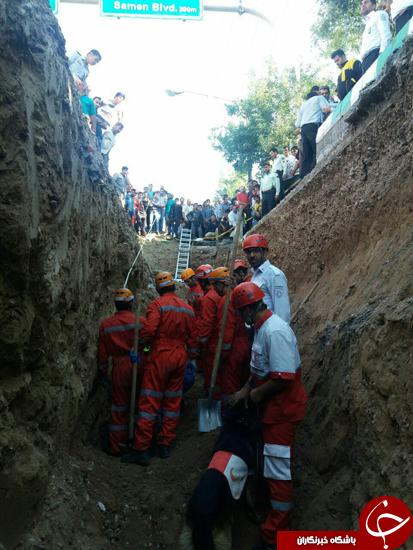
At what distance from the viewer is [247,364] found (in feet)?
18.6

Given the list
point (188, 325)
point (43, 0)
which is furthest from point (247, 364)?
point (43, 0)

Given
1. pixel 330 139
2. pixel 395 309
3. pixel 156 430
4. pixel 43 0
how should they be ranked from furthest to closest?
pixel 330 139, pixel 156 430, pixel 43 0, pixel 395 309

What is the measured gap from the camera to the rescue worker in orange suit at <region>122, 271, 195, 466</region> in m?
5.29

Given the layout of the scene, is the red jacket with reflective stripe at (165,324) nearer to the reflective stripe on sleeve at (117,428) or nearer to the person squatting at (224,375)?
the person squatting at (224,375)

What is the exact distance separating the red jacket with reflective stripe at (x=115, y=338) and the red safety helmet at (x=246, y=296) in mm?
2077

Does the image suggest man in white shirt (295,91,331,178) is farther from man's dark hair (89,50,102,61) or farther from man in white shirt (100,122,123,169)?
man's dark hair (89,50,102,61)

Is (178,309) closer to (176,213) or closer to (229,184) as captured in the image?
(176,213)

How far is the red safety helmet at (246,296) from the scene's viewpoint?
412 cm

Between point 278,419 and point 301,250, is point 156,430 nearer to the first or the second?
point 278,419

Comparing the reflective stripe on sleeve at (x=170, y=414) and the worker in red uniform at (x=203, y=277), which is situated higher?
the worker in red uniform at (x=203, y=277)

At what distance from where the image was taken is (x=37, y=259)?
3475 millimetres

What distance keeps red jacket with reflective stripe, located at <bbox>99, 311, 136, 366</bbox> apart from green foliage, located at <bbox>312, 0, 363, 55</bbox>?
1896 cm

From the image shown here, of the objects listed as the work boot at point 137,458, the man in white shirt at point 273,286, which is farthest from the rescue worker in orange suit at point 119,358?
the man in white shirt at point 273,286

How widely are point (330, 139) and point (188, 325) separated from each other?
195 inches
